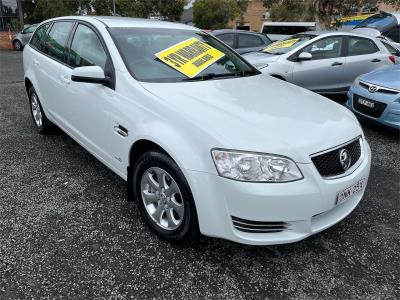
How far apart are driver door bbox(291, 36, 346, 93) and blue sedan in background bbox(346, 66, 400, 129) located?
52.7 inches

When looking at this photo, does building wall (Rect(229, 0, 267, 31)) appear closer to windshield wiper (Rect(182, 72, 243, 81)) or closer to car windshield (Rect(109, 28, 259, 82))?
car windshield (Rect(109, 28, 259, 82))

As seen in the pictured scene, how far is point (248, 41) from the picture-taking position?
10320 millimetres

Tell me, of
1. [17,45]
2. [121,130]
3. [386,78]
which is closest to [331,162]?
[121,130]

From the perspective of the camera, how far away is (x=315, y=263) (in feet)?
8.45

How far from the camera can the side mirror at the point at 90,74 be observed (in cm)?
293

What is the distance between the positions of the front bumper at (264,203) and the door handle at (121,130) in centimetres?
79

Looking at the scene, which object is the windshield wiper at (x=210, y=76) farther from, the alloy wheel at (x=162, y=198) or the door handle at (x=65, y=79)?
the door handle at (x=65, y=79)

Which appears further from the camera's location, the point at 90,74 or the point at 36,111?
the point at 36,111

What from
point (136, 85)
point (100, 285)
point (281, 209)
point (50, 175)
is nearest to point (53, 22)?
point (50, 175)

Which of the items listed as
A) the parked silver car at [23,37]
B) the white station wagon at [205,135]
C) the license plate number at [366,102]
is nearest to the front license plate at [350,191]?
the white station wagon at [205,135]

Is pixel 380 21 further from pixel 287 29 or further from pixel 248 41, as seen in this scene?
pixel 248 41

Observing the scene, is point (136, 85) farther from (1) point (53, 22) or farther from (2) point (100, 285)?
(1) point (53, 22)

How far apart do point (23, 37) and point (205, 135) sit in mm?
20299

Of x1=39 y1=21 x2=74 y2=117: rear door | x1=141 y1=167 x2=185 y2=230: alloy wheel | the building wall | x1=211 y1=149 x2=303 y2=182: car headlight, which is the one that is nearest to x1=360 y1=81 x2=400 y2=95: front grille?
x1=211 y1=149 x2=303 y2=182: car headlight
